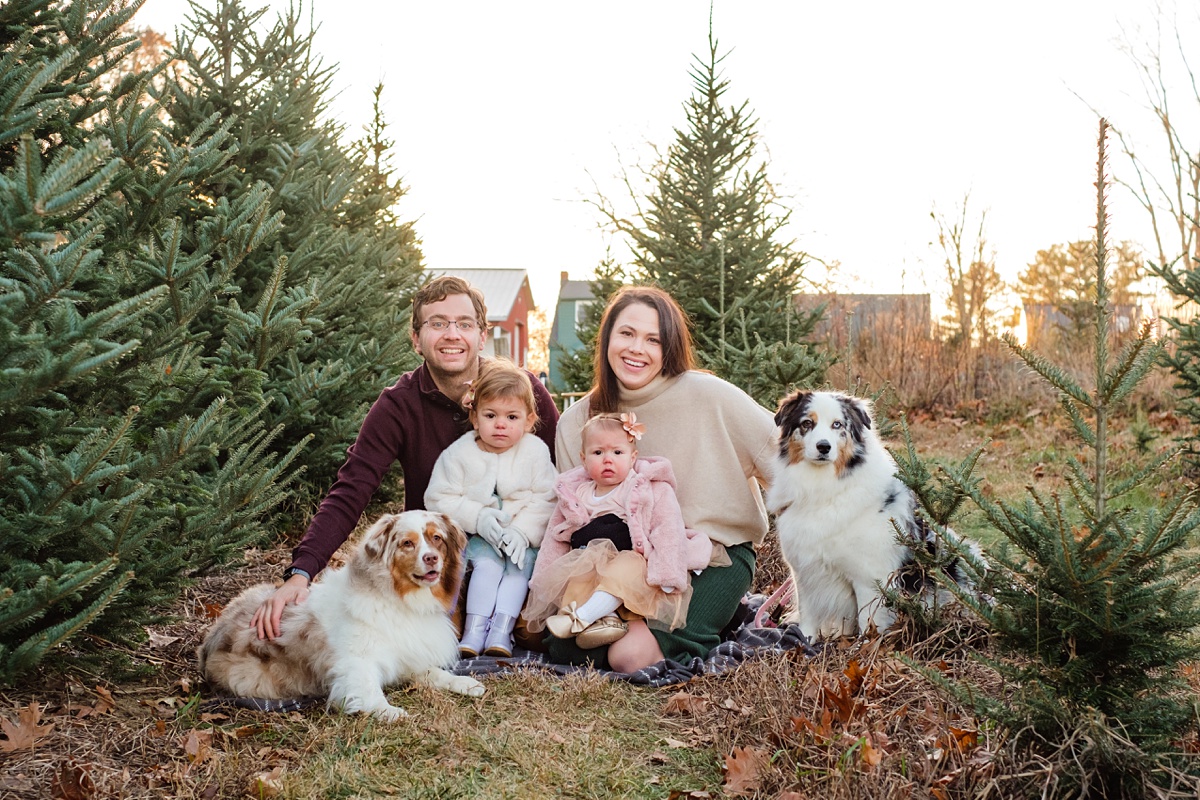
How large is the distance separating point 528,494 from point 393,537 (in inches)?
41.1

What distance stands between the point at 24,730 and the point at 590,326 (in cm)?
977

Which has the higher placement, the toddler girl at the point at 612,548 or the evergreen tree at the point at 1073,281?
the evergreen tree at the point at 1073,281

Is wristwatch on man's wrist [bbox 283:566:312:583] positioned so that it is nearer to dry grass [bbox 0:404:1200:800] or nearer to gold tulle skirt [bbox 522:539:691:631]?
dry grass [bbox 0:404:1200:800]

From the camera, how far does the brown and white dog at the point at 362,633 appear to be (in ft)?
13.1

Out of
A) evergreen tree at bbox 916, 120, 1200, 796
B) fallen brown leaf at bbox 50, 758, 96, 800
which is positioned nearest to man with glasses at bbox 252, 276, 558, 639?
fallen brown leaf at bbox 50, 758, 96, 800

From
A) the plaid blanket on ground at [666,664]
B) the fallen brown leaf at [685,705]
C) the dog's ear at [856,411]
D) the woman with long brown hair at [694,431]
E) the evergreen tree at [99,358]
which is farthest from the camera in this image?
the woman with long brown hair at [694,431]

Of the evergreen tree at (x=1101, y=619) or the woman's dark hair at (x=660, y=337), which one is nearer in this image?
the evergreen tree at (x=1101, y=619)

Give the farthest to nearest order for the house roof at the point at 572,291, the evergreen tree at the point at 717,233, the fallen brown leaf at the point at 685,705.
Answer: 1. the house roof at the point at 572,291
2. the evergreen tree at the point at 717,233
3. the fallen brown leaf at the point at 685,705

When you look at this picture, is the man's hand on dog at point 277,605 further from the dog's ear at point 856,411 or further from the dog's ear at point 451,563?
the dog's ear at point 856,411

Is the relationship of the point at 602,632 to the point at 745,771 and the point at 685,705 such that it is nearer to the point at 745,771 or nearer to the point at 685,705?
the point at 685,705

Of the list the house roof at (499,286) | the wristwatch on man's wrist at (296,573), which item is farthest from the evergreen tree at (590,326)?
the house roof at (499,286)

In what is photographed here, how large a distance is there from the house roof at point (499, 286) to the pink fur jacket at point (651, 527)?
43.6m

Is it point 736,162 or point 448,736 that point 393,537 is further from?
point 736,162

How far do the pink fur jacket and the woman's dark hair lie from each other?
51 cm
